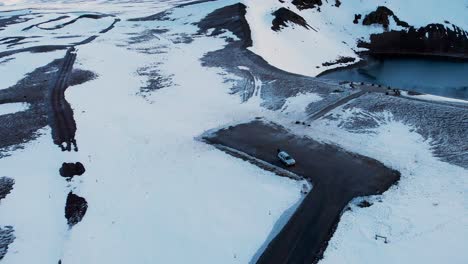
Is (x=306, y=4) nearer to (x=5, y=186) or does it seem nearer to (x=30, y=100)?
(x=30, y=100)

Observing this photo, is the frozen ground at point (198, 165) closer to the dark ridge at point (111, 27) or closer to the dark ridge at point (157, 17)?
the dark ridge at point (111, 27)

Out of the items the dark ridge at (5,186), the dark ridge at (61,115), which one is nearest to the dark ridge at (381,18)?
the dark ridge at (61,115)

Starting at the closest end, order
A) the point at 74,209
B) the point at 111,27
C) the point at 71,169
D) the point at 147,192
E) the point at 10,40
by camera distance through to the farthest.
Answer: the point at 74,209 → the point at 147,192 → the point at 71,169 → the point at 10,40 → the point at 111,27

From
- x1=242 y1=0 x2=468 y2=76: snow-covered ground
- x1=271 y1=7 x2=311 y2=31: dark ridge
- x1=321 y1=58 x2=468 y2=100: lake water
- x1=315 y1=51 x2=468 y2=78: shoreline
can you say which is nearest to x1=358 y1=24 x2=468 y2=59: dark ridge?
x1=315 y1=51 x2=468 y2=78: shoreline

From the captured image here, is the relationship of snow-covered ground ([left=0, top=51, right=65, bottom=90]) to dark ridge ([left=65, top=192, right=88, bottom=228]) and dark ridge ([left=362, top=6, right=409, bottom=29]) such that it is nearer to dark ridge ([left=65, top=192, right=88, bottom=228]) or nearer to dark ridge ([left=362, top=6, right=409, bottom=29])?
dark ridge ([left=65, top=192, right=88, bottom=228])

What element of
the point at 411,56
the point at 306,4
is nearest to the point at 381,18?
the point at 411,56

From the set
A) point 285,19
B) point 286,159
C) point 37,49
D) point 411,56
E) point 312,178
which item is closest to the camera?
point 312,178
